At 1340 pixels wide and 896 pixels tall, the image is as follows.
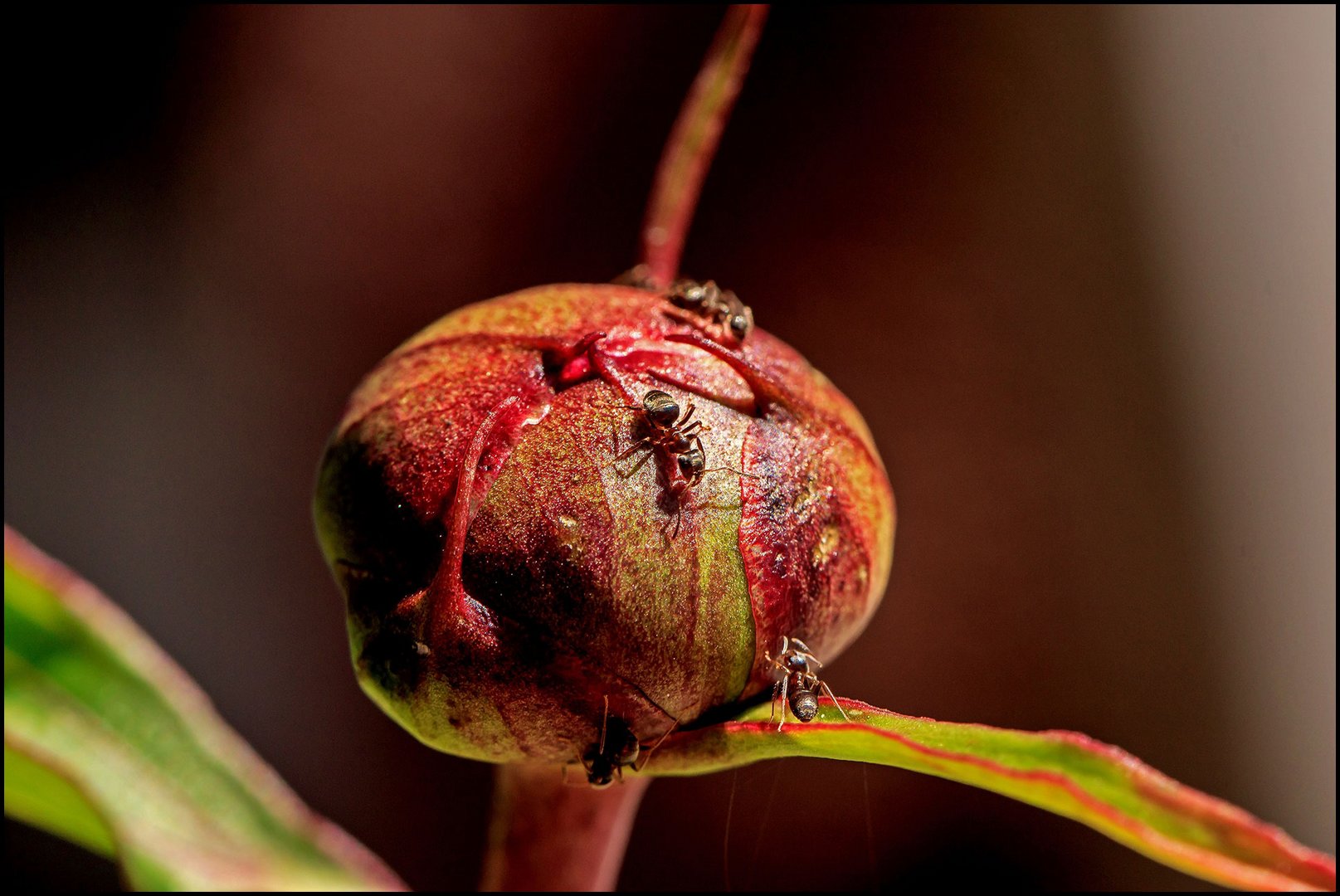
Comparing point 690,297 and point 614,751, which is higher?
point 690,297

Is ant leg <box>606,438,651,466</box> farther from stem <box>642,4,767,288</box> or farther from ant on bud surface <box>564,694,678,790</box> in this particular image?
stem <box>642,4,767,288</box>

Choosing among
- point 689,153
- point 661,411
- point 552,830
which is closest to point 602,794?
point 552,830

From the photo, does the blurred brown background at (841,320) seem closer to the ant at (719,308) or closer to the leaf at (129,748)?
the leaf at (129,748)

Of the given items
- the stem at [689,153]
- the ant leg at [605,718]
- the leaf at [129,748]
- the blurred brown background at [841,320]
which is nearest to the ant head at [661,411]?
the ant leg at [605,718]

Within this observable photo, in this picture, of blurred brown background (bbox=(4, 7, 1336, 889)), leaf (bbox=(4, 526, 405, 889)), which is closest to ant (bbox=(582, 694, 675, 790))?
leaf (bbox=(4, 526, 405, 889))

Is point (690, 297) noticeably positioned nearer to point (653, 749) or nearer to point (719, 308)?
point (719, 308)

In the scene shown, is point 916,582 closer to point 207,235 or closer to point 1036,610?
point 1036,610

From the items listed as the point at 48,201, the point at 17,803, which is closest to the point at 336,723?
the point at 17,803

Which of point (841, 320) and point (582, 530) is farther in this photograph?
point (841, 320)
